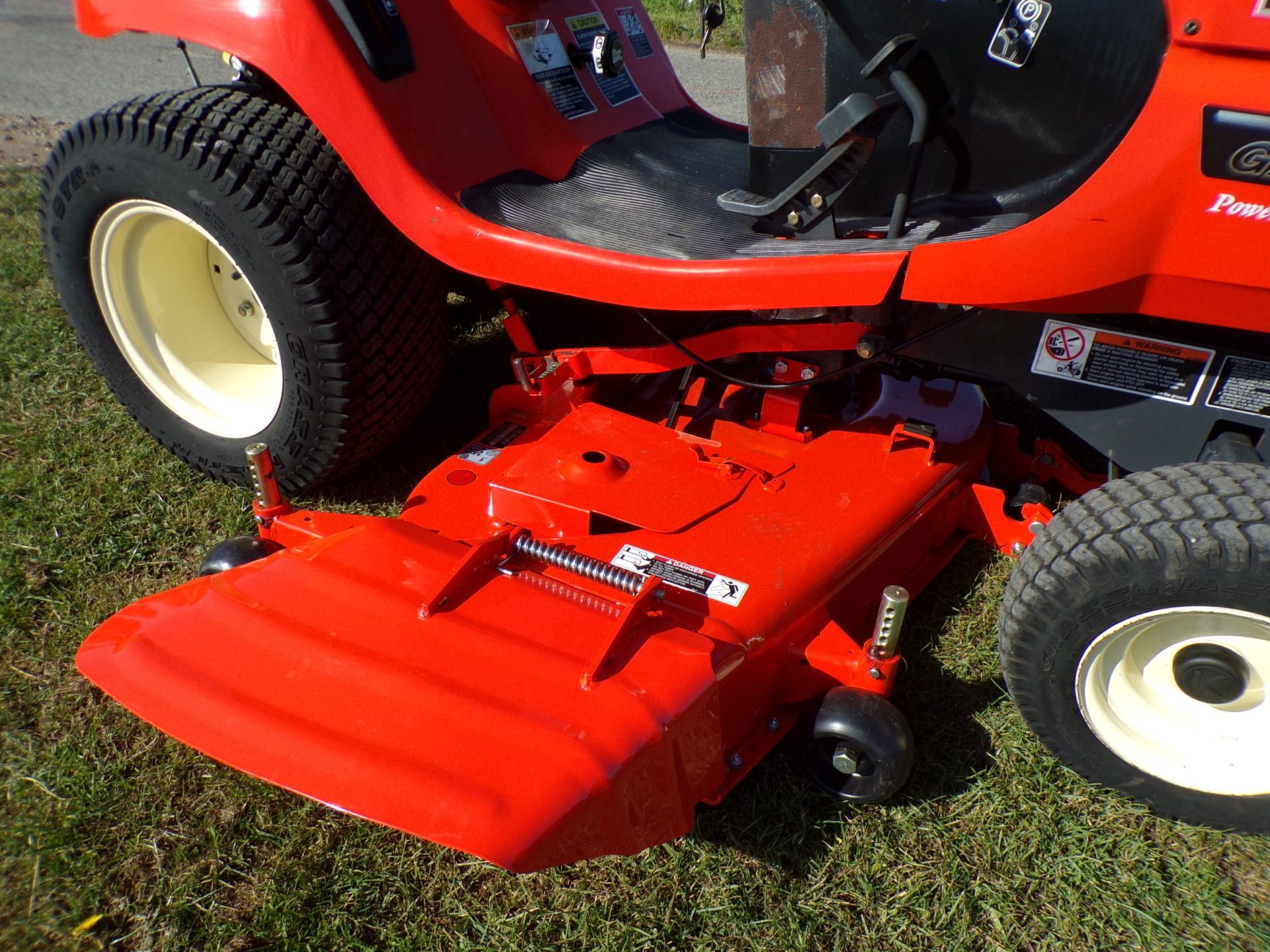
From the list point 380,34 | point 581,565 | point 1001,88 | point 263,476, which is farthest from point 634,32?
point 581,565

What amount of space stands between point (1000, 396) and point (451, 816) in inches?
88.7

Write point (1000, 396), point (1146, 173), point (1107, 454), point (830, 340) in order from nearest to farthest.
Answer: point (1146, 173) < point (1107, 454) < point (830, 340) < point (1000, 396)

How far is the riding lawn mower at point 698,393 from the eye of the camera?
1.44 m

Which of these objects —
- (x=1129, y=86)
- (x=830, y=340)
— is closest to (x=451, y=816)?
(x=830, y=340)

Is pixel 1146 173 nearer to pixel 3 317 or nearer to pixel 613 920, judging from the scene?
pixel 613 920

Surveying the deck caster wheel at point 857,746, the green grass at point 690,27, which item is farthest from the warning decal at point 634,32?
the green grass at point 690,27

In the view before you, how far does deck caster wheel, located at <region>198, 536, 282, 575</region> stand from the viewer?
1.93 m

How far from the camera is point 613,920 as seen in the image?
1599mm

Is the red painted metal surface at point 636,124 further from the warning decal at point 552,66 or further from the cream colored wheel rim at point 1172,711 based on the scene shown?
the cream colored wheel rim at point 1172,711

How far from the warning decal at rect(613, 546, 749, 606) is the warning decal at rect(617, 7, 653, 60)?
1.57 meters

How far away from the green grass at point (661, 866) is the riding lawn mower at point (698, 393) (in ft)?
0.36

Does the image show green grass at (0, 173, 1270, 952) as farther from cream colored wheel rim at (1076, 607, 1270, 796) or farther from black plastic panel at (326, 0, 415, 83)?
black plastic panel at (326, 0, 415, 83)

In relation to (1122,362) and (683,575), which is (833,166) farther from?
(683,575)

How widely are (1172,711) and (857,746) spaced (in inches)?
21.8
